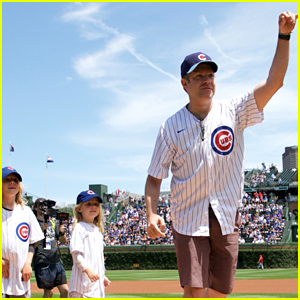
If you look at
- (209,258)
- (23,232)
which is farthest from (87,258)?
(209,258)

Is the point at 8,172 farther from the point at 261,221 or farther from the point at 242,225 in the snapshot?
the point at 261,221

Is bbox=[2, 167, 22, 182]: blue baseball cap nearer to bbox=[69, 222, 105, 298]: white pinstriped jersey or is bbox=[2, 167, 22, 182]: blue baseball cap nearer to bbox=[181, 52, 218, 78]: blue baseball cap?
bbox=[69, 222, 105, 298]: white pinstriped jersey

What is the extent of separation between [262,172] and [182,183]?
162 ft

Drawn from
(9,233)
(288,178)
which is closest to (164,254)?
(288,178)

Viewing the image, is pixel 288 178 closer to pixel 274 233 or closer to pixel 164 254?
pixel 274 233

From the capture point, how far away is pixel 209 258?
3916 mm

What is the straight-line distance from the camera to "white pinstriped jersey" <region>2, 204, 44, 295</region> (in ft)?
17.3

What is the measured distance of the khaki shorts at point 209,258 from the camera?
3.74 m

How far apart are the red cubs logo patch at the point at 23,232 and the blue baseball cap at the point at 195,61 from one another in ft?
9.70

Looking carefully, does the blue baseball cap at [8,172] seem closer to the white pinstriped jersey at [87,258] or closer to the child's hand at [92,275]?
the white pinstriped jersey at [87,258]

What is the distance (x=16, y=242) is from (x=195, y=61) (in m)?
3.18

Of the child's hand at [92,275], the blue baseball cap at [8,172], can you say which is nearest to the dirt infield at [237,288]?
the child's hand at [92,275]

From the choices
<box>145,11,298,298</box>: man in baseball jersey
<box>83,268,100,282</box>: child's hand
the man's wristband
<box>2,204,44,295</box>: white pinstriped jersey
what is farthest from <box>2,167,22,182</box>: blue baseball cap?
the man's wristband

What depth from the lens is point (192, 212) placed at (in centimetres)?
383
